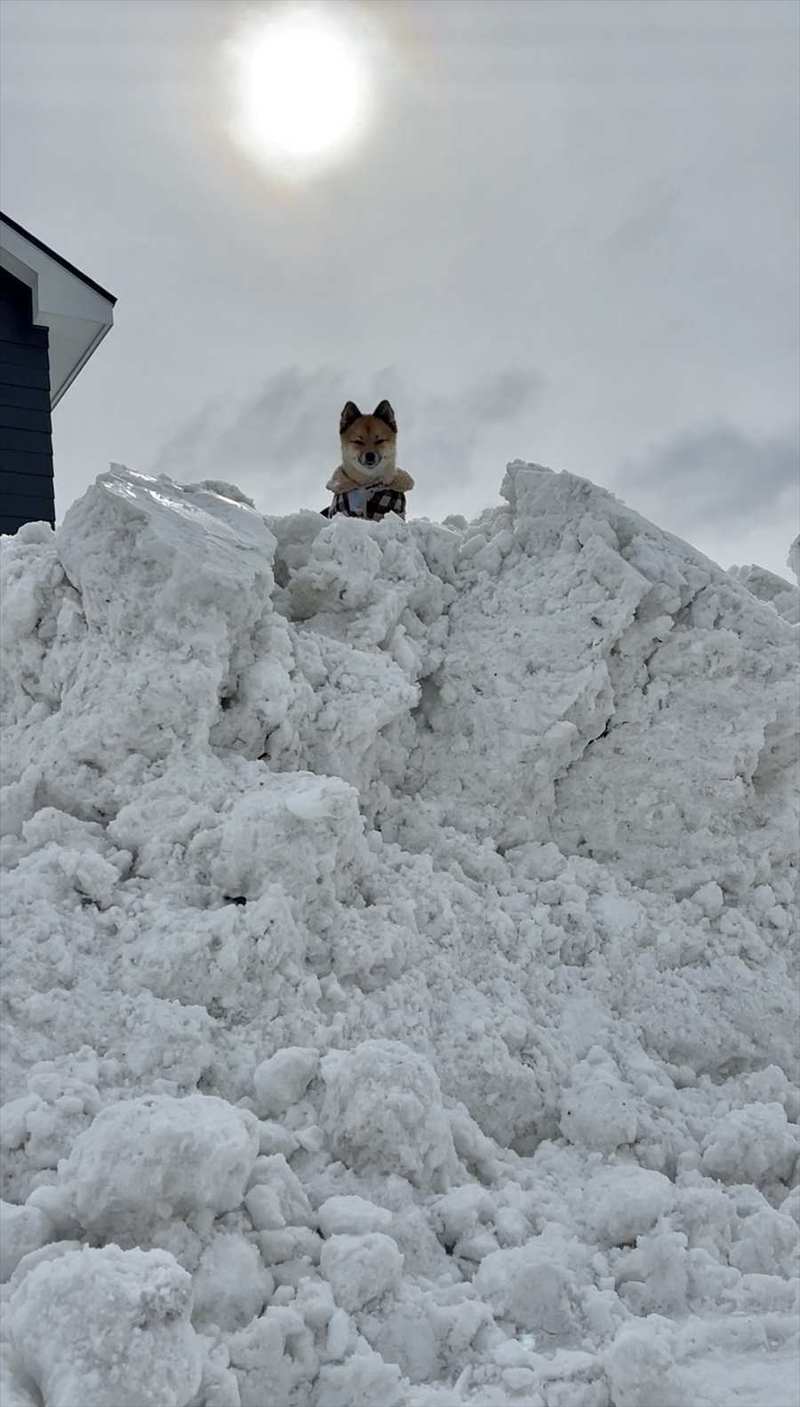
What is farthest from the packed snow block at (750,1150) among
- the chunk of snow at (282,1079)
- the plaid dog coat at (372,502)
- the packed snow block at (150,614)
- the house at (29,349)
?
the house at (29,349)

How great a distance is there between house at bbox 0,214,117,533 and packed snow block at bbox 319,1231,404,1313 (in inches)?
287

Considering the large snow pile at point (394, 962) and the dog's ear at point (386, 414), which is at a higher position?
the dog's ear at point (386, 414)

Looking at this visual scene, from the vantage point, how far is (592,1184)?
8.34ft

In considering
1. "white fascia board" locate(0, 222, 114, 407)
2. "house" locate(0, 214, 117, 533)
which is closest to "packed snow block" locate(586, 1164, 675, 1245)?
"house" locate(0, 214, 117, 533)

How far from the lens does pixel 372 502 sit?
5.93 metres

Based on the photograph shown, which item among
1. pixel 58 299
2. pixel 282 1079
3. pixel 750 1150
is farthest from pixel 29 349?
pixel 750 1150

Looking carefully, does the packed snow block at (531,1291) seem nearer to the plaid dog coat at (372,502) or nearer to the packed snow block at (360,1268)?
the packed snow block at (360,1268)

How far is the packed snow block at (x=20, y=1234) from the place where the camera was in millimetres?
1945

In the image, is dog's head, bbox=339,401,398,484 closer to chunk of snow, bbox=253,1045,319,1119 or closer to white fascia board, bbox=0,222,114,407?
white fascia board, bbox=0,222,114,407

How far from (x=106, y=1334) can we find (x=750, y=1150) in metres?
1.79

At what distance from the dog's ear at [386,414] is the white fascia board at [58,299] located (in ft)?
12.7

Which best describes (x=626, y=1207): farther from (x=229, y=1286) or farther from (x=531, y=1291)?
(x=229, y=1286)

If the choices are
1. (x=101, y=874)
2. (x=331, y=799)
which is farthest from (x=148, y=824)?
(x=331, y=799)

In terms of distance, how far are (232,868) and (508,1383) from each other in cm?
146
